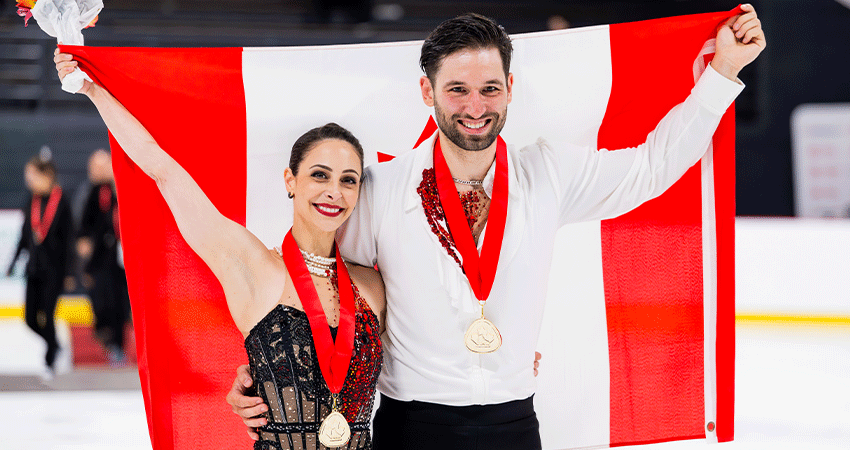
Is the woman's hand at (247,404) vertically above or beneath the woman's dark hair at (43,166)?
beneath

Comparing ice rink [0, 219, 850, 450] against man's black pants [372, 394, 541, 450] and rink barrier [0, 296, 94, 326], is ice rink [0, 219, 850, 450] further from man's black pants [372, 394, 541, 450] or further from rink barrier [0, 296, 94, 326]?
man's black pants [372, 394, 541, 450]

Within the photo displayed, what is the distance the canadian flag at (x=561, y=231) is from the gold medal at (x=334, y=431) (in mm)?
679

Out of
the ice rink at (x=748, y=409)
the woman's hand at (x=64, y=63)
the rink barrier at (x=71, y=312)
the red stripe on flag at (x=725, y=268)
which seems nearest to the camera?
the woman's hand at (x=64, y=63)

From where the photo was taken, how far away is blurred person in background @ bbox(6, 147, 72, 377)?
6180mm

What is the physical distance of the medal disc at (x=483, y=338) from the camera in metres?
1.87

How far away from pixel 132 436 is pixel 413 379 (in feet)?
10.3

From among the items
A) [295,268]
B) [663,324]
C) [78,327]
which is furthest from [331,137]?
[78,327]

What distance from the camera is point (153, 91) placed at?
2.25 metres

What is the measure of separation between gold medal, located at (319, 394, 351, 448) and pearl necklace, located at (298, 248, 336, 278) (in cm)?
36

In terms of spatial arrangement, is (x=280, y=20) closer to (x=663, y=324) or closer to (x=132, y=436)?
(x=132, y=436)

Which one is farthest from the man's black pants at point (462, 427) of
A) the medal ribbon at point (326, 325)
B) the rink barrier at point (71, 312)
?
the rink barrier at point (71, 312)

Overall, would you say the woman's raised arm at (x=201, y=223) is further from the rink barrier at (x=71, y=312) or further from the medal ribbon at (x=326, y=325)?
the rink barrier at (x=71, y=312)

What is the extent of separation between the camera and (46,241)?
6.30 metres

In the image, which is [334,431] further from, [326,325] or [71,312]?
[71,312]
